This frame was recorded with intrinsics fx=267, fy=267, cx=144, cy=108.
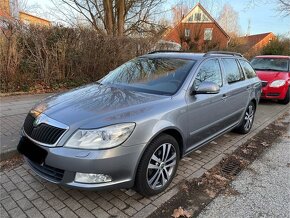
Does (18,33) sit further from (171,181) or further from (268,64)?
(268,64)

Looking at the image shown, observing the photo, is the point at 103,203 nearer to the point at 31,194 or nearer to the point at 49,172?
the point at 49,172

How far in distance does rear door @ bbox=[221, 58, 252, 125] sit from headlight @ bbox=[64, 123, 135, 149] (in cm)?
242

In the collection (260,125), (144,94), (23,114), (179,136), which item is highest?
(144,94)

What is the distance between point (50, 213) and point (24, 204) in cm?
36

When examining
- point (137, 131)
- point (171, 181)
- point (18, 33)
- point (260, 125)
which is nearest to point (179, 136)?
point (171, 181)

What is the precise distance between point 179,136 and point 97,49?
255 inches

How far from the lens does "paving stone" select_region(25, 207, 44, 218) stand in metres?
2.72

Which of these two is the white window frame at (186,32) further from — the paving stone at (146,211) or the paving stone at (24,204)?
the paving stone at (24,204)

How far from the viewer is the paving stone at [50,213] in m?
2.72

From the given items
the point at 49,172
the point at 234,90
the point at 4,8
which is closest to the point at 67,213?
the point at 49,172

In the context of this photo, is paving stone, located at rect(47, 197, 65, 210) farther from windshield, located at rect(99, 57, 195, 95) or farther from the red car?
the red car

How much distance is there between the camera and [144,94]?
3393 mm

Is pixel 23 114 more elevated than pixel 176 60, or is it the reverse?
pixel 176 60

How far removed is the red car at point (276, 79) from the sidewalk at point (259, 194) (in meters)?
4.75
